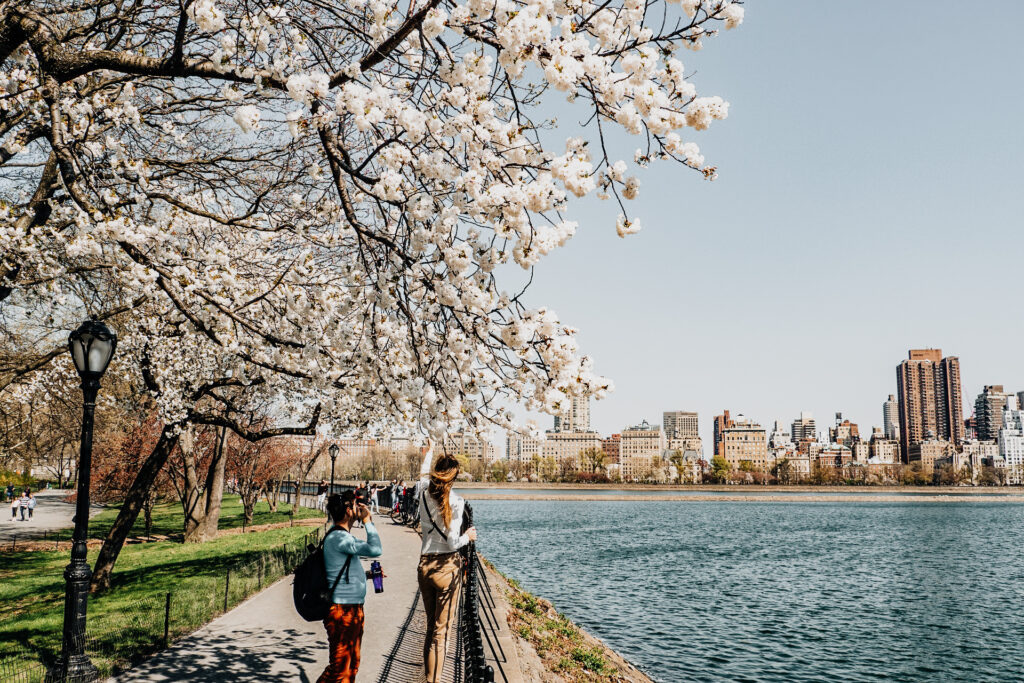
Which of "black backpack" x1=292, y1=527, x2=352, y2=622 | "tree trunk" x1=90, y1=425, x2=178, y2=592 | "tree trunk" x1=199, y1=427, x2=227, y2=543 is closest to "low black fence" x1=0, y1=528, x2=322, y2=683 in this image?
"tree trunk" x1=90, y1=425, x2=178, y2=592

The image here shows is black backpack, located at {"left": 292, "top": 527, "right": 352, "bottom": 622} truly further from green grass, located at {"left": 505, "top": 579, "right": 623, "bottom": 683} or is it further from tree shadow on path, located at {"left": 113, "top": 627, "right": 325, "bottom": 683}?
green grass, located at {"left": 505, "top": 579, "right": 623, "bottom": 683}

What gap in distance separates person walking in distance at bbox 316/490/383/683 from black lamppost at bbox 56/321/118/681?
2849 mm

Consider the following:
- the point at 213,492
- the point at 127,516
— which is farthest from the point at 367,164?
the point at 213,492

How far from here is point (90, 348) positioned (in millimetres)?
7930

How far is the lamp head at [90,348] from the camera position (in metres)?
7.87

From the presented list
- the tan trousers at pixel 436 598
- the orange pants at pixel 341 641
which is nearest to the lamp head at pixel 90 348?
the orange pants at pixel 341 641

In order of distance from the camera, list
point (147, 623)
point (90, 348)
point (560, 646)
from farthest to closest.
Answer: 1. point (560, 646)
2. point (147, 623)
3. point (90, 348)

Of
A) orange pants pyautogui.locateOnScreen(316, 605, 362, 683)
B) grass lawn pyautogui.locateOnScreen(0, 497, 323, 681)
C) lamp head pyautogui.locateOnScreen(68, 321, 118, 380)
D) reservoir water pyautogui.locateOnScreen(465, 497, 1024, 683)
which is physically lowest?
reservoir water pyautogui.locateOnScreen(465, 497, 1024, 683)

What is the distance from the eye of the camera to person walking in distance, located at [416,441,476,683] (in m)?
6.58

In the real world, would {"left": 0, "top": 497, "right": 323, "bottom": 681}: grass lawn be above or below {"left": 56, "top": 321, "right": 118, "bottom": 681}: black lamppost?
below

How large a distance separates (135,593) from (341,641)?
11.0 meters

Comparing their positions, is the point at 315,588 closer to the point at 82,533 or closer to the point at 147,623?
the point at 82,533

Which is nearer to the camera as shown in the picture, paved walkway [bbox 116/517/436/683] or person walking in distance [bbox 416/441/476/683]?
person walking in distance [bbox 416/441/476/683]

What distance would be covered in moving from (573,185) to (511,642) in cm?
763
